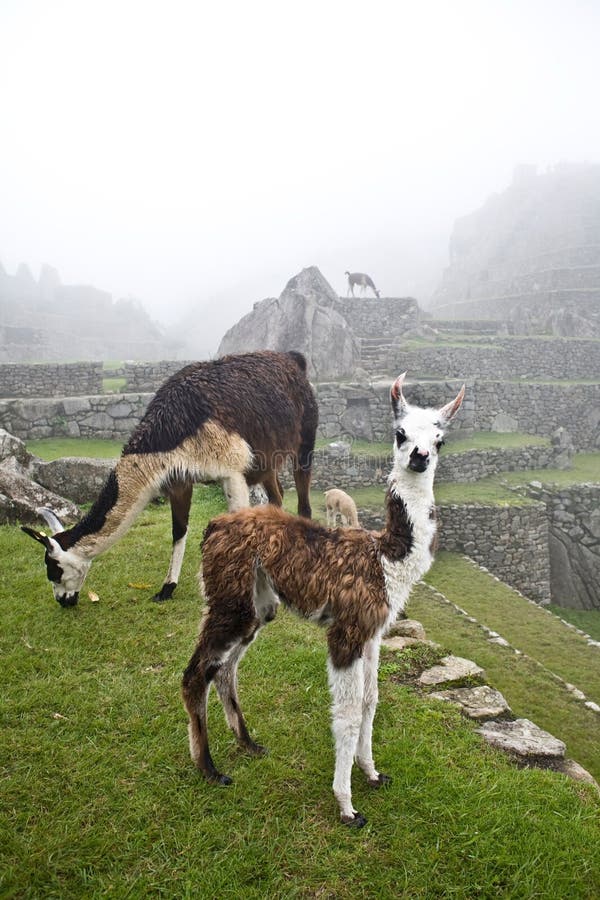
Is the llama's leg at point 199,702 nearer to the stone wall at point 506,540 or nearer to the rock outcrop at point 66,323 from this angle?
the stone wall at point 506,540

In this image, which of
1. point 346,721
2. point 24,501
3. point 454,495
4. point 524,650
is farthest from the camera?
point 454,495

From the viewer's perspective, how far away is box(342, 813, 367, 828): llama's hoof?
2406 millimetres

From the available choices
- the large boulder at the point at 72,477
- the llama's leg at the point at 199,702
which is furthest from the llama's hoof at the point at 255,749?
the large boulder at the point at 72,477

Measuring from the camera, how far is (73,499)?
7.46 m

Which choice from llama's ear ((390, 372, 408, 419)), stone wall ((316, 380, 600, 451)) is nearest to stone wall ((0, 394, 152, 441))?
stone wall ((316, 380, 600, 451))

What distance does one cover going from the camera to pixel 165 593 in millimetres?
4602

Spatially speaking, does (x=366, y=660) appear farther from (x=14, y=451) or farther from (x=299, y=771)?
(x=14, y=451)

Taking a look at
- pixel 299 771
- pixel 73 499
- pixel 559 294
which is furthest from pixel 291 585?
pixel 559 294

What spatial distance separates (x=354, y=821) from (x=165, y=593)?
2636 millimetres

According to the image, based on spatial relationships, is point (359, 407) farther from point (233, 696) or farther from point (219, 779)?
point (219, 779)

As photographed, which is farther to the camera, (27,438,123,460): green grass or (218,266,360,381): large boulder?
(218,266,360,381): large boulder

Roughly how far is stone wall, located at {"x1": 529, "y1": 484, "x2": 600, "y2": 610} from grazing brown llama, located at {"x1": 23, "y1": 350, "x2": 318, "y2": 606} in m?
10.6

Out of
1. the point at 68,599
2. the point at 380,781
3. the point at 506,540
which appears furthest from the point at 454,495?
the point at 380,781

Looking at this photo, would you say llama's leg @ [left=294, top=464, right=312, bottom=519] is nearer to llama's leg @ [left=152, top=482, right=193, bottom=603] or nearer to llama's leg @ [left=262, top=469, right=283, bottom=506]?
llama's leg @ [left=262, top=469, right=283, bottom=506]
